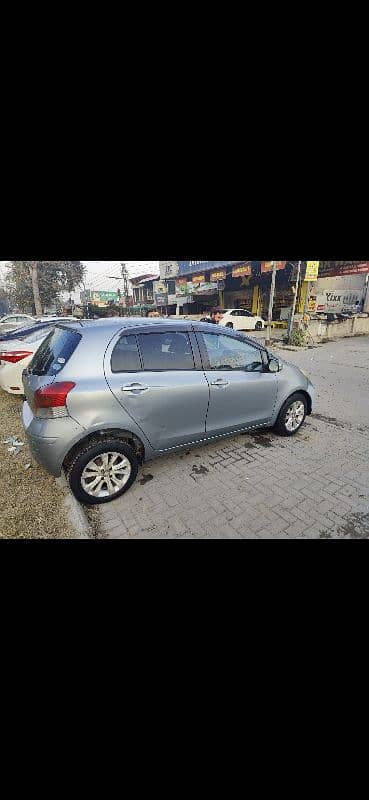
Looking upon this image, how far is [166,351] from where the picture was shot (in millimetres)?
3062

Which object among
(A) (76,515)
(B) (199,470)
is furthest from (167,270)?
(A) (76,515)

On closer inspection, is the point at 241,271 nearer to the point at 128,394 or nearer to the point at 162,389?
the point at 162,389

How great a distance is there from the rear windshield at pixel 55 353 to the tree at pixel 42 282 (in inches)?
1136

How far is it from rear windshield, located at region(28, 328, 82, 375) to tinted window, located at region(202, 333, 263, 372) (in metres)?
1.38

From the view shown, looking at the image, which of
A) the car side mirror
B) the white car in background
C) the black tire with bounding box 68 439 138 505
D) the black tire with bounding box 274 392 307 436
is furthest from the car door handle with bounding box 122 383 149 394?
the white car in background

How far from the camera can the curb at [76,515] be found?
242 centimetres

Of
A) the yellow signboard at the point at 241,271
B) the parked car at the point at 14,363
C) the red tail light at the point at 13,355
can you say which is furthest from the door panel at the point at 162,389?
the yellow signboard at the point at 241,271

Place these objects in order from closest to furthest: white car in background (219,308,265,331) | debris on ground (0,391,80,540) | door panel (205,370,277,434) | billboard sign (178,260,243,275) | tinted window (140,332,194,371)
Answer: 1. debris on ground (0,391,80,540)
2. tinted window (140,332,194,371)
3. door panel (205,370,277,434)
4. white car in background (219,308,265,331)
5. billboard sign (178,260,243,275)

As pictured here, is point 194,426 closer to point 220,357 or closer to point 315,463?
point 220,357

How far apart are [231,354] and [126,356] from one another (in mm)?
1302

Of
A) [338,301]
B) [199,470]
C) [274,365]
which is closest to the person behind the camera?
[199,470]

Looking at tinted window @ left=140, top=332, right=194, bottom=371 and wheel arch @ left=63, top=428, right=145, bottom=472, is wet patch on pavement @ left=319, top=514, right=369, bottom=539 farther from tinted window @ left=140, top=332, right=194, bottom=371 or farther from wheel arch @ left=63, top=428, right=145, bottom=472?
tinted window @ left=140, top=332, right=194, bottom=371

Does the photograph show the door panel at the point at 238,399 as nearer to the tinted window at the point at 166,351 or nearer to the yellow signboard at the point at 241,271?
the tinted window at the point at 166,351

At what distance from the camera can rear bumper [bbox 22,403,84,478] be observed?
2482mm
